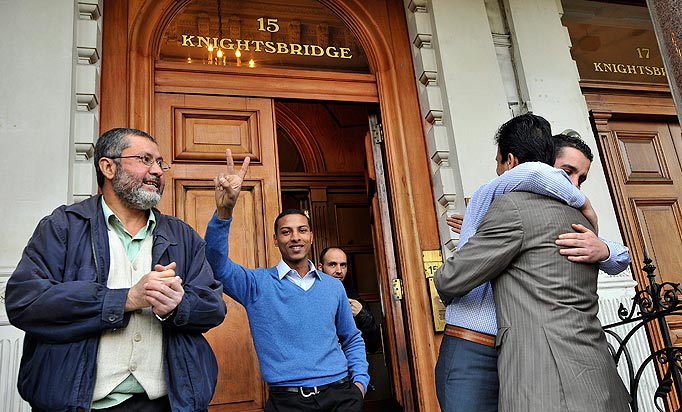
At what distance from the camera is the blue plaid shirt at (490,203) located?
2037 millimetres

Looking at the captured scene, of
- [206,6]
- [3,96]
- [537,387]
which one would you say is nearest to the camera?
[537,387]

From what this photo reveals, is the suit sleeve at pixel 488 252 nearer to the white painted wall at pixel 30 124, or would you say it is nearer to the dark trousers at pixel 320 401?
the dark trousers at pixel 320 401

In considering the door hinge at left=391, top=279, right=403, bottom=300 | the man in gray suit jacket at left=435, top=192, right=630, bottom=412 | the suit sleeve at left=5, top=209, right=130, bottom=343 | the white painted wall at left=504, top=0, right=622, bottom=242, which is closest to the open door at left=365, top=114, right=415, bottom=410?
the door hinge at left=391, top=279, right=403, bottom=300

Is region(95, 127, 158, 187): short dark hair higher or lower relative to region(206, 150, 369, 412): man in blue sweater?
higher

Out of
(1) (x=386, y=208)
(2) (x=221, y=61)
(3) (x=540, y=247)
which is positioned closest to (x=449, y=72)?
(1) (x=386, y=208)

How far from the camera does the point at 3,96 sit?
3.27 meters

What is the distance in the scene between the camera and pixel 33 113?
3.26 meters

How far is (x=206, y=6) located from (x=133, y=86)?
944 millimetres

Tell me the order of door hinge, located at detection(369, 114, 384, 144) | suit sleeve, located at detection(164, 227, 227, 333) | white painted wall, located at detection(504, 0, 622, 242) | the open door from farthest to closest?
door hinge, located at detection(369, 114, 384, 144), white painted wall, located at detection(504, 0, 622, 242), the open door, suit sleeve, located at detection(164, 227, 227, 333)

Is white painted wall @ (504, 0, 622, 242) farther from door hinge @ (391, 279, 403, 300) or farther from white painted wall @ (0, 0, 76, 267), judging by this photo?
white painted wall @ (0, 0, 76, 267)

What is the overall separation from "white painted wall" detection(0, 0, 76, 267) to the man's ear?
1.00m

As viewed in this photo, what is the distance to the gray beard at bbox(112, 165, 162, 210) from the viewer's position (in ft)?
7.25

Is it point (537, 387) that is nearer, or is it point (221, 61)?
point (537, 387)

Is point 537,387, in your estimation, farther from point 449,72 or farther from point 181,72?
point 181,72
